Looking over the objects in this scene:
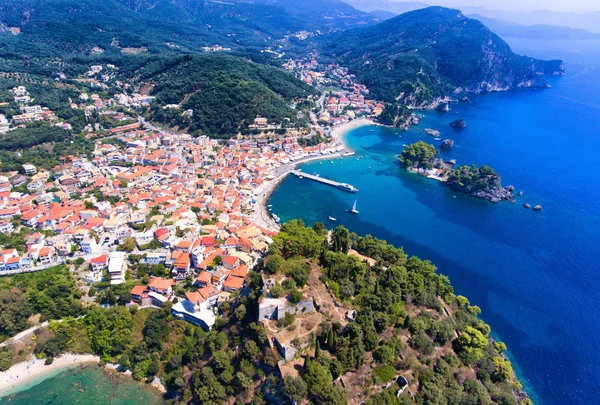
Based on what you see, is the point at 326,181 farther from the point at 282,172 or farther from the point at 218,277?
the point at 218,277

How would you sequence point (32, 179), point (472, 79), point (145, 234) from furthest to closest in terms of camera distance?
point (472, 79)
point (32, 179)
point (145, 234)

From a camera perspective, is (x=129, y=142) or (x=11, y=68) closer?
(x=129, y=142)

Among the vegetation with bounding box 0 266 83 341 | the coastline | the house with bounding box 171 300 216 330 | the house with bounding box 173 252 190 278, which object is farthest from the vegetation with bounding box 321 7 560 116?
the vegetation with bounding box 0 266 83 341

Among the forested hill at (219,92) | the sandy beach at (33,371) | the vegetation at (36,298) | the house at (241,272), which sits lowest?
the sandy beach at (33,371)

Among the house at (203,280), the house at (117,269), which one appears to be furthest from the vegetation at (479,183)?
the house at (117,269)

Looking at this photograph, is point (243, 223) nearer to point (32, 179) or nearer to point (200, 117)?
point (32, 179)

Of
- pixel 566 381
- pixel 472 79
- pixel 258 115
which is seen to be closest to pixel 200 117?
pixel 258 115

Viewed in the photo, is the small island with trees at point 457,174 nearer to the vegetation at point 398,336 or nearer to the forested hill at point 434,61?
the vegetation at point 398,336
